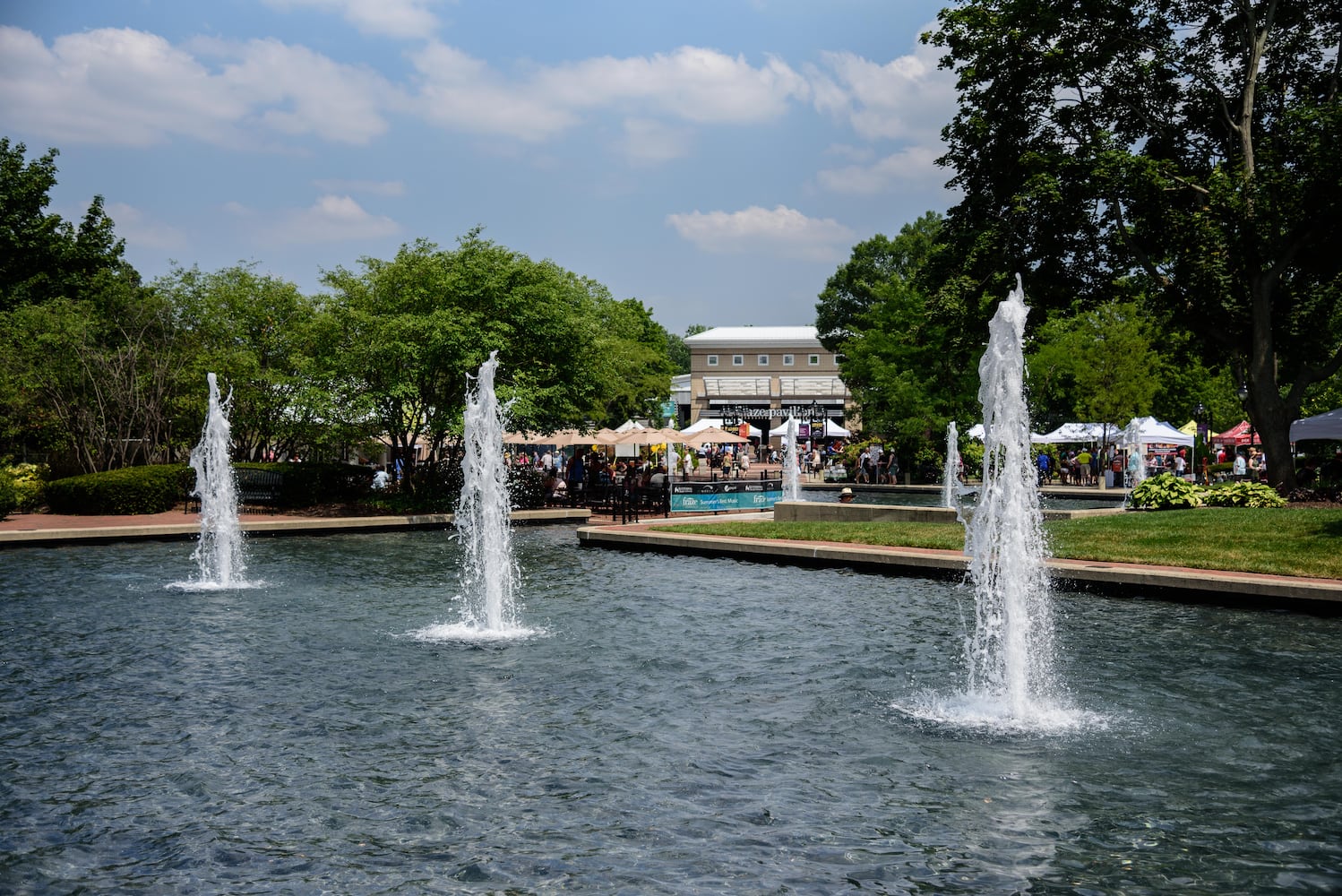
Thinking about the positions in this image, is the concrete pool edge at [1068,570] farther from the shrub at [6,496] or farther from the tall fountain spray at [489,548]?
the shrub at [6,496]

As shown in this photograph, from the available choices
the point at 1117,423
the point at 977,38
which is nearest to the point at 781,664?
the point at 977,38

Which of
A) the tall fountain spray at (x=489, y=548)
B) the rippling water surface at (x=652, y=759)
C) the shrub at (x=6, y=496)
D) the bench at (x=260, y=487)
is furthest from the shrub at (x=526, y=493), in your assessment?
the rippling water surface at (x=652, y=759)

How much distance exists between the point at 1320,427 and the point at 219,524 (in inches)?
984

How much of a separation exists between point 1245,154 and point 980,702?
21.5 metres

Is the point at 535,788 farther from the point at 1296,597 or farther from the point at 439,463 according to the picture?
the point at 439,463

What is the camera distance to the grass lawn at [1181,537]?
16.4 m

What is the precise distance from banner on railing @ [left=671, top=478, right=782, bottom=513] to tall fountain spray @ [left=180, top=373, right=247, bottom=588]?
39.6 feet

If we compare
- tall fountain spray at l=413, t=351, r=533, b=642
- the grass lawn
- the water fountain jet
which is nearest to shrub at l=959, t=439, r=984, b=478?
the grass lawn

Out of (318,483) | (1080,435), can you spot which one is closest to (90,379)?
(318,483)

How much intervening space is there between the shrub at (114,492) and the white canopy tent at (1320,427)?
29.0m

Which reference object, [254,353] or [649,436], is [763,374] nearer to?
[649,436]

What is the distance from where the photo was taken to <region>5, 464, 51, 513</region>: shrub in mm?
29750

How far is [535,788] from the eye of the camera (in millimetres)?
7727

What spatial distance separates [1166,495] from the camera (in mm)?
23281
